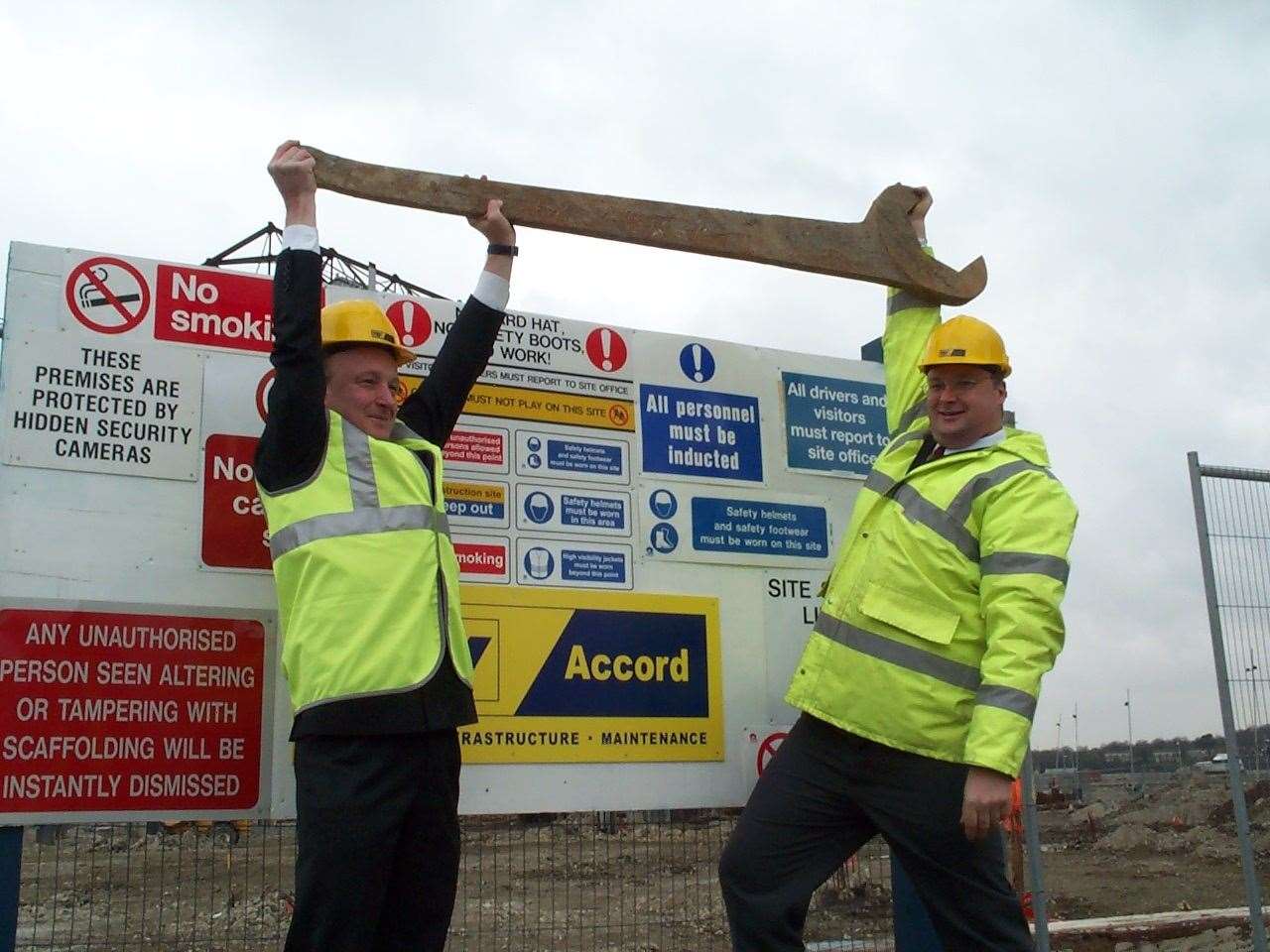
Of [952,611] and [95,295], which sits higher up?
[95,295]

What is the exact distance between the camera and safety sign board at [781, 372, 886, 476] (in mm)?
5270

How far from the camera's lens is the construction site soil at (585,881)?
5.45 metres

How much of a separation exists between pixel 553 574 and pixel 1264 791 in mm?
4314

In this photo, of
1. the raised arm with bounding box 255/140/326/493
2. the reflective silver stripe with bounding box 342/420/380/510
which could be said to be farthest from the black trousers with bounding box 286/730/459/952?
the raised arm with bounding box 255/140/326/493

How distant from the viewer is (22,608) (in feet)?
12.4

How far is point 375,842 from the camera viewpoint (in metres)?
3.04

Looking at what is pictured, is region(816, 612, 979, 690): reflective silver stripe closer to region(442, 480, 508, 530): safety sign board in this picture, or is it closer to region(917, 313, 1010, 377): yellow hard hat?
region(917, 313, 1010, 377): yellow hard hat

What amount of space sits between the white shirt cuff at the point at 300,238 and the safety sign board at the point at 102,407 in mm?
1019

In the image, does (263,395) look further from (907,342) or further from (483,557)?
(907,342)

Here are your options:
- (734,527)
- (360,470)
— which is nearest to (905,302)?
(734,527)

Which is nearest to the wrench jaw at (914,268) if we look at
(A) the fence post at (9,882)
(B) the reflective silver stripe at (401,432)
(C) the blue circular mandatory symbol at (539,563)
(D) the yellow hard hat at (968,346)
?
(D) the yellow hard hat at (968,346)

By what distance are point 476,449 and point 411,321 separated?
57 cm

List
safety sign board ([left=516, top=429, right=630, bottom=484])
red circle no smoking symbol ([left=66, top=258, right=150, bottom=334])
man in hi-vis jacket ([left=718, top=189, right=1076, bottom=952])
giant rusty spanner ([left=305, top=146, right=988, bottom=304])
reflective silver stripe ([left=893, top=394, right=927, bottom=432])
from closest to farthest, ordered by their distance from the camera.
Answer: man in hi-vis jacket ([left=718, top=189, right=1076, bottom=952]) < giant rusty spanner ([left=305, top=146, right=988, bottom=304]) < red circle no smoking symbol ([left=66, top=258, right=150, bottom=334]) < reflective silver stripe ([left=893, top=394, right=927, bottom=432]) < safety sign board ([left=516, top=429, right=630, bottom=484])

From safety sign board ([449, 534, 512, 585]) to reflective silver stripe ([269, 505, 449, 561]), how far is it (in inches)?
44.6
